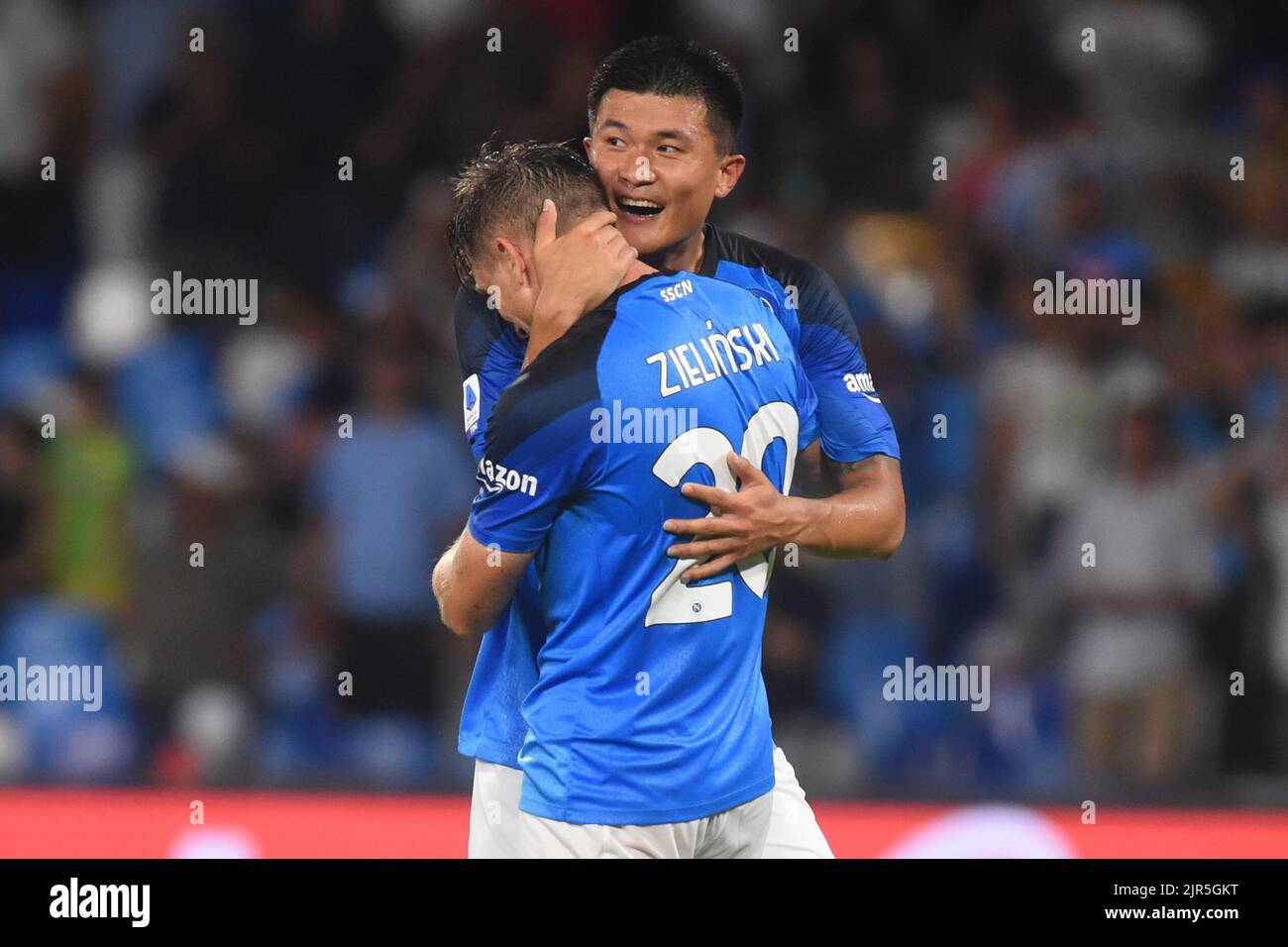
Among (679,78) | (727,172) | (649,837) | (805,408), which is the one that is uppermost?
(679,78)

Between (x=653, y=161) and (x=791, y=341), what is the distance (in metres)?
0.44

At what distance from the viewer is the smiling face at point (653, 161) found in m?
3.19

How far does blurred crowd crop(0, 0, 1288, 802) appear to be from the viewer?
6477 mm

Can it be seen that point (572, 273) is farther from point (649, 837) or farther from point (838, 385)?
point (649, 837)

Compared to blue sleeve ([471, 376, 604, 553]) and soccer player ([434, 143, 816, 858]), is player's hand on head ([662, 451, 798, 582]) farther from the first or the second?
blue sleeve ([471, 376, 604, 553])

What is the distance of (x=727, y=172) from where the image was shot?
11.2 feet

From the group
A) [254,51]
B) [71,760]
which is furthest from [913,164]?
[71,760]

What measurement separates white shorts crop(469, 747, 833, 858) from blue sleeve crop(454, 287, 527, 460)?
0.62 m

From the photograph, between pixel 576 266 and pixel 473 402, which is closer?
pixel 576 266

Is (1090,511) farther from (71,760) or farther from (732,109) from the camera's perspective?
(71,760)

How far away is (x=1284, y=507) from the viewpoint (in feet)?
20.9

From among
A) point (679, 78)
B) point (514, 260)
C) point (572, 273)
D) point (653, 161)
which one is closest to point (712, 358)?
point (572, 273)
